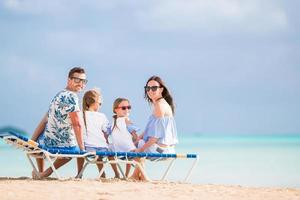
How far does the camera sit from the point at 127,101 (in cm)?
941

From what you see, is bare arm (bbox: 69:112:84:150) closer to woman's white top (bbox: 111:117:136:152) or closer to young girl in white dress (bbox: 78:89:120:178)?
young girl in white dress (bbox: 78:89:120:178)

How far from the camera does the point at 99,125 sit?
9289mm

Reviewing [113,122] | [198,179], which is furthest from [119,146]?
[198,179]

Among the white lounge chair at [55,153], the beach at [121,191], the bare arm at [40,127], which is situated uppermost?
the bare arm at [40,127]

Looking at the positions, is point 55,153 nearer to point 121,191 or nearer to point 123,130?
point 123,130

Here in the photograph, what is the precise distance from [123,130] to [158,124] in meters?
0.44

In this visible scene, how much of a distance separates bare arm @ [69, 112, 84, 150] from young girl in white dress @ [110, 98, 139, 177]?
551mm

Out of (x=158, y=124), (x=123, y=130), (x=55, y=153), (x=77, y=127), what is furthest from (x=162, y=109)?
(x=55, y=153)

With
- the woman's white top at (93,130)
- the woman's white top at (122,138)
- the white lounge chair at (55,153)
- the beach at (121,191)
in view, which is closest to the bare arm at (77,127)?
the white lounge chair at (55,153)

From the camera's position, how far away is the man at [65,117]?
29.5 feet

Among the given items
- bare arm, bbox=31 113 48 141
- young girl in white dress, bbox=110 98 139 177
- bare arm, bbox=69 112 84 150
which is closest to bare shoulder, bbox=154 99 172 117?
young girl in white dress, bbox=110 98 139 177

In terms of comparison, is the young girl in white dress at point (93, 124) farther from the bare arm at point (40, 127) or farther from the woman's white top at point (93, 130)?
the bare arm at point (40, 127)

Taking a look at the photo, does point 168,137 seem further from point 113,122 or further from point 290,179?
point 290,179

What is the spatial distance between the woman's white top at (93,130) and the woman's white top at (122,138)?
156 millimetres
